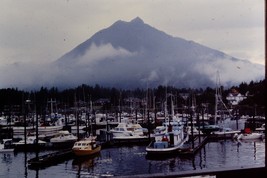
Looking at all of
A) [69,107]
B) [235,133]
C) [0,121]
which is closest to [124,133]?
[235,133]

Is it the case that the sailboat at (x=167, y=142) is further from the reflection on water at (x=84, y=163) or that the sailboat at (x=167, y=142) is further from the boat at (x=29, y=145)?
the boat at (x=29, y=145)

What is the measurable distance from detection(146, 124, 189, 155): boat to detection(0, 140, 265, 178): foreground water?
1.35ft

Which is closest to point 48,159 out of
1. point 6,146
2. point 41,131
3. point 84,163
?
point 84,163

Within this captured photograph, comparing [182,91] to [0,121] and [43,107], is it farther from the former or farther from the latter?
[0,121]

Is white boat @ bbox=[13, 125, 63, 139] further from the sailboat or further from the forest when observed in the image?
the forest

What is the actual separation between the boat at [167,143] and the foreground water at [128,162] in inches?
16.2

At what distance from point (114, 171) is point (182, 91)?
19470 millimetres

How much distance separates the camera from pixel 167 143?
40.5ft

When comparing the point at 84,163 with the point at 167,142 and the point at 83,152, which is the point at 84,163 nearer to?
the point at 83,152

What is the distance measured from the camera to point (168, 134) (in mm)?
13172

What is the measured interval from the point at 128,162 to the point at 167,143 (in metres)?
1.88

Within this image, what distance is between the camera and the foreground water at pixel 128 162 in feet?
31.6

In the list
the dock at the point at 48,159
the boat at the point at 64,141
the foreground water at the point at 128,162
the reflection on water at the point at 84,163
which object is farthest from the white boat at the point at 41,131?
the reflection on water at the point at 84,163

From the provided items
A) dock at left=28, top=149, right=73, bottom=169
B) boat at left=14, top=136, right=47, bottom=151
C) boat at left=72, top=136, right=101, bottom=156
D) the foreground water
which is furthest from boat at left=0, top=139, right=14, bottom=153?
boat at left=72, top=136, right=101, bottom=156
